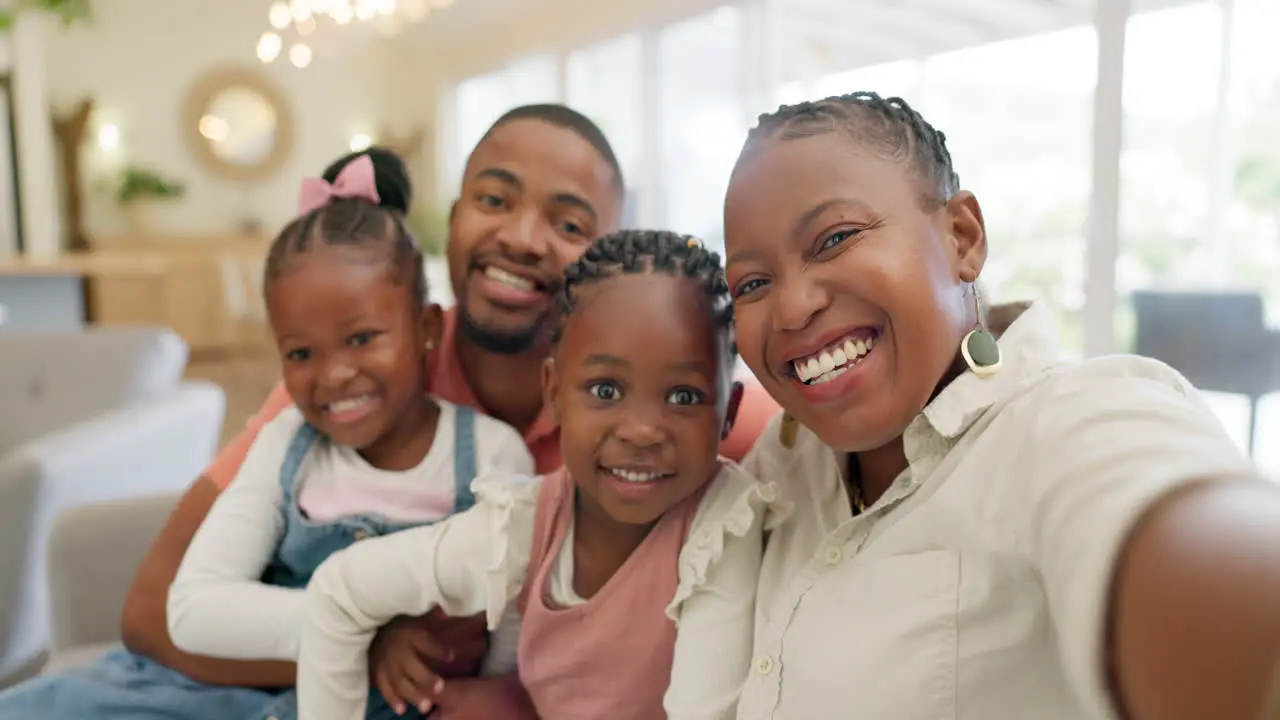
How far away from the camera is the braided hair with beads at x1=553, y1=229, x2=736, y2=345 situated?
1062 millimetres

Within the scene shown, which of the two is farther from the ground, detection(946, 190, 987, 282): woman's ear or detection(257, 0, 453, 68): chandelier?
detection(257, 0, 453, 68): chandelier

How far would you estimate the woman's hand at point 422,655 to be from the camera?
1116mm

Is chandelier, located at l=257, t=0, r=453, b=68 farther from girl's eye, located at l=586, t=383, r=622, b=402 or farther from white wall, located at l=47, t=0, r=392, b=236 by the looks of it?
girl's eye, located at l=586, t=383, r=622, b=402

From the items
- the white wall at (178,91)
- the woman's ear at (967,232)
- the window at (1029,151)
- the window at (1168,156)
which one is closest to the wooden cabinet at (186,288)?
the white wall at (178,91)

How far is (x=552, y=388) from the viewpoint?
1.12 m

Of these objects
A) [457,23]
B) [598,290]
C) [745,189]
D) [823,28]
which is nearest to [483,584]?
[598,290]

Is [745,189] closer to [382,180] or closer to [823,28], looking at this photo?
[382,180]

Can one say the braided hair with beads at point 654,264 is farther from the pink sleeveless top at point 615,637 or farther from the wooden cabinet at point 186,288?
the wooden cabinet at point 186,288

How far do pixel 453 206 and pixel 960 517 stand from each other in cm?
106

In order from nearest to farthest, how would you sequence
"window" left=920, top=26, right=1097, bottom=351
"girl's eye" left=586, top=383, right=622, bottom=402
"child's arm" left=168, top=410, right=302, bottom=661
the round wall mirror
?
"girl's eye" left=586, top=383, right=622, bottom=402
"child's arm" left=168, top=410, right=302, bottom=661
"window" left=920, top=26, right=1097, bottom=351
the round wall mirror

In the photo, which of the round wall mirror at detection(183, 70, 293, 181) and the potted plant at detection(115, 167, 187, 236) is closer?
the potted plant at detection(115, 167, 187, 236)

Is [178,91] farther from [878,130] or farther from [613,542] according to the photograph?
[878,130]

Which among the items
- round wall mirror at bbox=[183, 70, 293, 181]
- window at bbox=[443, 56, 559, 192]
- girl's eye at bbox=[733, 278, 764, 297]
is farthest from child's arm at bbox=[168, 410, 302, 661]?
round wall mirror at bbox=[183, 70, 293, 181]

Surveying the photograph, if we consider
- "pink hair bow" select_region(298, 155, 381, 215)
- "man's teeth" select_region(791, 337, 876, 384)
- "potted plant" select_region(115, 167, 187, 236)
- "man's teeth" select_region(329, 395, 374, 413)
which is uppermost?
"potted plant" select_region(115, 167, 187, 236)
